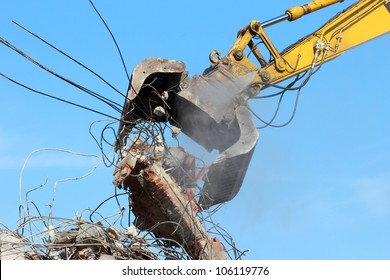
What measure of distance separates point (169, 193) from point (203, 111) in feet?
3.68

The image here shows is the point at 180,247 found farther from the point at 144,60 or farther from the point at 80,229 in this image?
the point at 144,60

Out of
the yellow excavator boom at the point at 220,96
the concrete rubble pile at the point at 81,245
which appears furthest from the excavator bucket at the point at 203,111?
the concrete rubble pile at the point at 81,245

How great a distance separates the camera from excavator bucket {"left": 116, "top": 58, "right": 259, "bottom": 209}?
11.0m

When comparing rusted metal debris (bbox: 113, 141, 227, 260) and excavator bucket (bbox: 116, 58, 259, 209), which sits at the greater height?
excavator bucket (bbox: 116, 58, 259, 209)

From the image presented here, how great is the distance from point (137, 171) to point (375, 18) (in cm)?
406

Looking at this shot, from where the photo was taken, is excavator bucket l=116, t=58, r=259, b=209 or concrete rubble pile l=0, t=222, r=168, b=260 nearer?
concrete rubble pile l=0, t=222, r=168, b=260

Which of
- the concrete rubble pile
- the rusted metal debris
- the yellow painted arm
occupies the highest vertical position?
the yellow painted arm

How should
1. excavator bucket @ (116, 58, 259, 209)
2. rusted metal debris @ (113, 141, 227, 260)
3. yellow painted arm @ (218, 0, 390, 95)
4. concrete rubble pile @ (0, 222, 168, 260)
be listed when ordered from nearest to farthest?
concrete rubble pile @ (0, 222, 168, 260) → rusted metal debris @ (113, 141, 227, 260) → excavator bucket @ (116, 58, 259, 209) → yellow painted arm @ (218, 0, 390, 95)

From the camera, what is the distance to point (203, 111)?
442 inches

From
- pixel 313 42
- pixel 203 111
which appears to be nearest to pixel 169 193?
pixel 203 111

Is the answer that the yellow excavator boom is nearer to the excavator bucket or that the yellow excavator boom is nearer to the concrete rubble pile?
the excavator bucket

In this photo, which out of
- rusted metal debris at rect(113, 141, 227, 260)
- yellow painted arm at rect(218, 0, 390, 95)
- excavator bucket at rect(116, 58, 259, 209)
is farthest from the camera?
yellow painted arm at rect(218, 0, 390, 95)

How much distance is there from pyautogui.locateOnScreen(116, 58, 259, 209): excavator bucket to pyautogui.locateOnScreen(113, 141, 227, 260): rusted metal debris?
25 centimetres

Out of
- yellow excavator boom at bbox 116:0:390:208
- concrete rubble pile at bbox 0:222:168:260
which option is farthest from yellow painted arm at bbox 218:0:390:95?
concrete rubble pile at bbox 0:222:168:260
